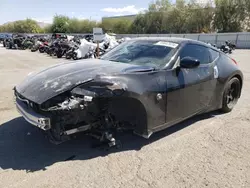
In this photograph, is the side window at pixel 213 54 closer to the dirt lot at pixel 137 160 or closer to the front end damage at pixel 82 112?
the dirt lot at pixel 137 160

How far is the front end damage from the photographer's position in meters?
3.09

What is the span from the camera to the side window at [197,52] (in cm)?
429

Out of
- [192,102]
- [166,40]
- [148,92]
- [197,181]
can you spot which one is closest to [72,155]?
[148,92]

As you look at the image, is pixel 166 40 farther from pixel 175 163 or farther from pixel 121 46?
pixel 175 163

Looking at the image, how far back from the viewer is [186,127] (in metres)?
4.56

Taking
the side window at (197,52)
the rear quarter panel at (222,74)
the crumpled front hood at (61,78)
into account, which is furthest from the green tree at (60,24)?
the crumpled front hood at (61,78)

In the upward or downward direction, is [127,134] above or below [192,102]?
below

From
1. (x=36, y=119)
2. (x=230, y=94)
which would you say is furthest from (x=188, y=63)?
(x=36, y=119)

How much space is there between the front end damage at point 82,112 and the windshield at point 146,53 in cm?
87

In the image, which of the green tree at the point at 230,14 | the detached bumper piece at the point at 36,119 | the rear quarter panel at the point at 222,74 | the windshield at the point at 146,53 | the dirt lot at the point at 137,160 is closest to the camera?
the dirt lot at the point at 137,160

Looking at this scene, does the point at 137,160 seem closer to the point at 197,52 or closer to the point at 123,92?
the point at 123,92

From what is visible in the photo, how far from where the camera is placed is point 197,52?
4605 mm

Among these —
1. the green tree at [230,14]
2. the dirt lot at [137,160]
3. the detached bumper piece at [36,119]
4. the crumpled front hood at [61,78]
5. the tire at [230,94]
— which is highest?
the green tree at [230,14]

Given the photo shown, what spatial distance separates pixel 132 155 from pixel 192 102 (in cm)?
140
